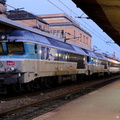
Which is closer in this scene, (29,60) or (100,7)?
(100,7)

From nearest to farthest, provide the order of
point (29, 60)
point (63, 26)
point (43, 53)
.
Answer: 1. point (29, 60)
2. point (43, 53)
3. point (63, 26)

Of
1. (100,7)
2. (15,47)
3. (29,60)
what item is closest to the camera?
(100,7)

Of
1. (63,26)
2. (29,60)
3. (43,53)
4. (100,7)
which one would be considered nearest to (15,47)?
(29,60)

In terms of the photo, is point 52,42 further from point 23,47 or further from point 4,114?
point 4,114

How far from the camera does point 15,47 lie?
1470 cm

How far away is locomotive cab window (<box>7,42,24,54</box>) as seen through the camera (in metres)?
14.6

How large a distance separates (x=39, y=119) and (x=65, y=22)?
5693cm

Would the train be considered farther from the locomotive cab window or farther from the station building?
the station building

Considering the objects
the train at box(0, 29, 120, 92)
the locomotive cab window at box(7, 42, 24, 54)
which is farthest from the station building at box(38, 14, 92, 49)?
the locomotive cab window at box(7, 42, 24, 54)

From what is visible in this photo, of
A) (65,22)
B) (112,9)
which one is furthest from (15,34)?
(65,22)

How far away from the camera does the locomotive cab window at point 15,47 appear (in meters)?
14.6

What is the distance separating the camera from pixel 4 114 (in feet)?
31.6

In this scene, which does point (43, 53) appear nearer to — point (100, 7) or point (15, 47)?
point (15, 47)

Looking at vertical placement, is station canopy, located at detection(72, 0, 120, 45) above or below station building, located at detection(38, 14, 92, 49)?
below
